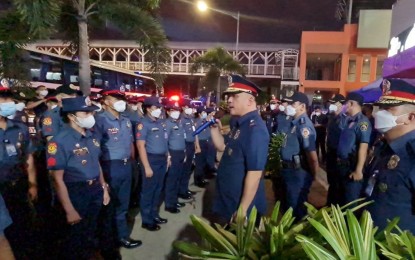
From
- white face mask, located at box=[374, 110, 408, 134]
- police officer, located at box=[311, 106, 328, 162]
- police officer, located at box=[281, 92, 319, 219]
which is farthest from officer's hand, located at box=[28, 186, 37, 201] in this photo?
police officer, located at box=[311, 106, 328, 162]

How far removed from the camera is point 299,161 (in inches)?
177

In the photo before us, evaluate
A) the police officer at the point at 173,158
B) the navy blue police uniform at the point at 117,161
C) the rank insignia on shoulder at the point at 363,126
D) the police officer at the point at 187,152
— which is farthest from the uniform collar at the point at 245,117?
the police officer at the point at 187,152

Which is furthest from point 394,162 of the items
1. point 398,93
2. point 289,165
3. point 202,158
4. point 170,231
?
point 202,158

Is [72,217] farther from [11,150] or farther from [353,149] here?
[353,149]

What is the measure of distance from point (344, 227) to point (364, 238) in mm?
96

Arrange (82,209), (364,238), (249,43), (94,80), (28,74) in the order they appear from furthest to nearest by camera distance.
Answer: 1. (249,43)
2. (94,80)
3. (28,74)
4. (82,209)
5. (364,238)

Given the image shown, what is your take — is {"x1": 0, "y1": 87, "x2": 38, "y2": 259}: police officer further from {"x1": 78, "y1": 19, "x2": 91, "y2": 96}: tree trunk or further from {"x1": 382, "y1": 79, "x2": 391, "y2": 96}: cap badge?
{"x1": 382, "y1": 79, "x2": 391, "y2": 96}: cap badge

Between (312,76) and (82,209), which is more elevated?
(312,76)

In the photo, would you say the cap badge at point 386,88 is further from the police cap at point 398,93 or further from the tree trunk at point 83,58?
the tree trunk at point 83,58

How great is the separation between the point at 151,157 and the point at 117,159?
2.58 feet

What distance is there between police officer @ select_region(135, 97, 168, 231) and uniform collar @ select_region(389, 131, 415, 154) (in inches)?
119

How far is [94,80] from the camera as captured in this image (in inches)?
519

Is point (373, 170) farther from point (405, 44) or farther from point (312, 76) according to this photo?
point (312, 76)

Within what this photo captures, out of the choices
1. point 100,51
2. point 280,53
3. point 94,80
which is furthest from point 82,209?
point 100,51
